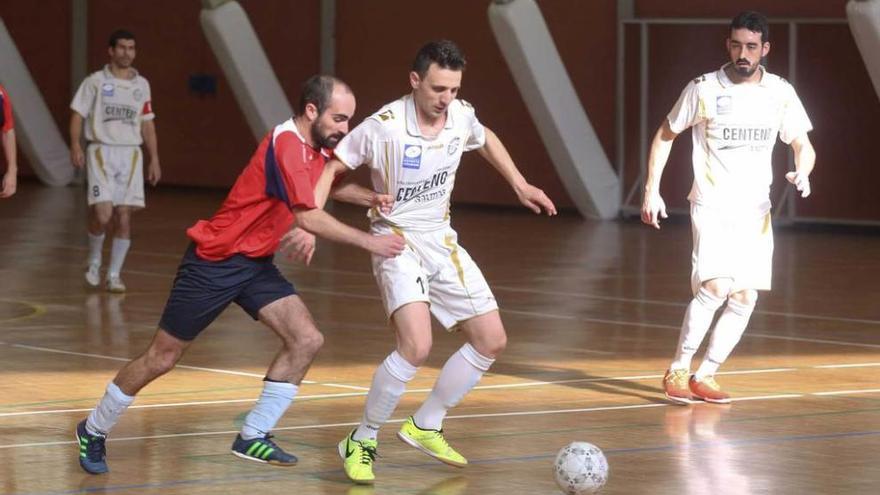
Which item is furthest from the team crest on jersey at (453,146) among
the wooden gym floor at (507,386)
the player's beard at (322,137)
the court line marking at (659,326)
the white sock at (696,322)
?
the court line marking at (659,326)

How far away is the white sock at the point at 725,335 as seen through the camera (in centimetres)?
1035

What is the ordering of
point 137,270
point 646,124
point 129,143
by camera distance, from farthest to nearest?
1. point 646,124
2. point 137,270
3. point 129,143

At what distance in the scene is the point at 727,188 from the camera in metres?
10.4

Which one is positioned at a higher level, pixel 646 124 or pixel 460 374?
pixel 460 374

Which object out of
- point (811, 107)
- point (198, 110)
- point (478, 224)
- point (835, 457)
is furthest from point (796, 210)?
point (835, 457)

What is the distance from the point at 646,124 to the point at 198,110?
380 inches

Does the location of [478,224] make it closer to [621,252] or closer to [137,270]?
[621,252]

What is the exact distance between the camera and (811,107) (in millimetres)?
23906

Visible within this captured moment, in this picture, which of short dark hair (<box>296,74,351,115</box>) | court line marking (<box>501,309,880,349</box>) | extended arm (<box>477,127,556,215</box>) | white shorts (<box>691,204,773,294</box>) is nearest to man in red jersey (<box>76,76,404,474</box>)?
short dark hair (<box>296,74,351,115</box>)

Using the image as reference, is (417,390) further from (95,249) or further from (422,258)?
(95,249)

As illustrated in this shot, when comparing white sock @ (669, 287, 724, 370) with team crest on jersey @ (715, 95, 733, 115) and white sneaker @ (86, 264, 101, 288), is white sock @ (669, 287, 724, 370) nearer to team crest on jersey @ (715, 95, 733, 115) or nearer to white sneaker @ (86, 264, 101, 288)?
team crest on jersey @ (715, 95, 733, 115)

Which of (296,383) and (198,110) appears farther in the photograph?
(198,110)

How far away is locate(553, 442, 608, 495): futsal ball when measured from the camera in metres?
7.23

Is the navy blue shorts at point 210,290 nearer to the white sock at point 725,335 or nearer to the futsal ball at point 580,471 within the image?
the futsal ball at point 580,471
